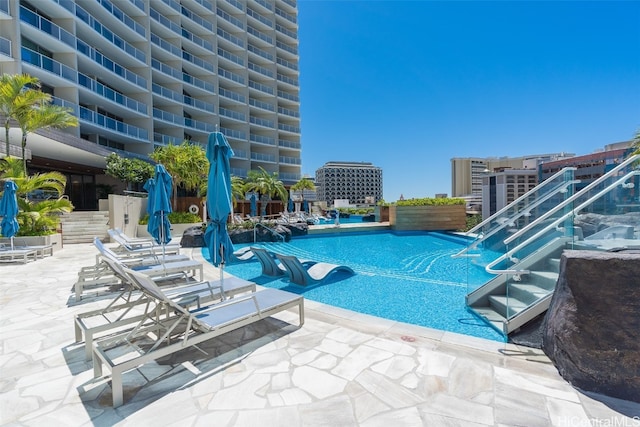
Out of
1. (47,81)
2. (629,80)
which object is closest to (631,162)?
(629,80)

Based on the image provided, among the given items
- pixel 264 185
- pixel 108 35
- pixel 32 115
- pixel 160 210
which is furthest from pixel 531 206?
pixel 108 35

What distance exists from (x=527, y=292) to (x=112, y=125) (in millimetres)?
27360

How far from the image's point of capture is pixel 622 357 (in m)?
2.52

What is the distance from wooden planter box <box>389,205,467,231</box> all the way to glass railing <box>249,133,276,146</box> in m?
24.8

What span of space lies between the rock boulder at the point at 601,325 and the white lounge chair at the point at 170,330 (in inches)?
117

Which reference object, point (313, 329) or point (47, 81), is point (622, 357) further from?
point (47, 81)

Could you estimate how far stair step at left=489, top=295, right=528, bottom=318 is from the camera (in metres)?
3.78

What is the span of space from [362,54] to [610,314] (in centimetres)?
2445

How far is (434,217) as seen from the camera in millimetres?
16703

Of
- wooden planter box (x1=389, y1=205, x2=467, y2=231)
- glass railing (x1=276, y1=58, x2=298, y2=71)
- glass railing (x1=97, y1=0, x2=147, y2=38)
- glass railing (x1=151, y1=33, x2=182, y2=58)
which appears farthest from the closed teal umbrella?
glass railing (x1=276, y1=58, x2=298, y2=71)

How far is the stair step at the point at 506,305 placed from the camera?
12.4ft

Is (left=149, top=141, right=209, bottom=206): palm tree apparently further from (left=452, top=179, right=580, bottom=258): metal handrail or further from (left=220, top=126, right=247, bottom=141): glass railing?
(left=452, top=179, right=580, bottom=258): metal handrail

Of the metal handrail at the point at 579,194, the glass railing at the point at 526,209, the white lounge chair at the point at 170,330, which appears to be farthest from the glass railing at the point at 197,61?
the metal handrail at the point at 579,194

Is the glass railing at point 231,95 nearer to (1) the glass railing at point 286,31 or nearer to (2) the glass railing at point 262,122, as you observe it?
(2) the glass railing at point 262,122
